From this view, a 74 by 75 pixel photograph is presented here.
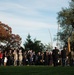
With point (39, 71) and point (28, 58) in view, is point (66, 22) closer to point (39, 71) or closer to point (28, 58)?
point (28, 58)

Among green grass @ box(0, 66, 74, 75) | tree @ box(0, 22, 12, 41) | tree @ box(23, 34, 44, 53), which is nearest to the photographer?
green grass @ box(0, 66, 74, 75)

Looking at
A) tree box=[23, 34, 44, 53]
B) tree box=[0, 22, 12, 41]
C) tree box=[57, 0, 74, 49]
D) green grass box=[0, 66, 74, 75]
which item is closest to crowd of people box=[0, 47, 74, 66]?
green grass box=[0, 66, 74, 75]

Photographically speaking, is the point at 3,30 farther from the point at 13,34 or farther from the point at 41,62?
the point at 41,62

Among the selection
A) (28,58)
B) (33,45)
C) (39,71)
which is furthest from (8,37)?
(39,71)

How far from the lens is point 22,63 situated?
38938mm

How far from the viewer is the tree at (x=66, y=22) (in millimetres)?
68850

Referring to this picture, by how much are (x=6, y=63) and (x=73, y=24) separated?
→ 32247 millimetres

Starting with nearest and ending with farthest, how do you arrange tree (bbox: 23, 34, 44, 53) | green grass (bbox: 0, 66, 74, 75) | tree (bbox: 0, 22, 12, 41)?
green grass (bbox: 0, 66, 74, 75)
tree (bbox: 23, 34, 44, 53)
tree (bbox: 0, 22, 12, 41)

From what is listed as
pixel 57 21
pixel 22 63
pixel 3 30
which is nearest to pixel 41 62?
pixel 22 63

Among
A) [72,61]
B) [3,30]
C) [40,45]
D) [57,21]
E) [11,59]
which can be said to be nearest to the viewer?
[72,61]

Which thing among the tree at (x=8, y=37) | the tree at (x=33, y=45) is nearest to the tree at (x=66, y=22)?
the tree at (x=33, y=45)

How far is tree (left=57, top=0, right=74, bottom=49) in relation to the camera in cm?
6885

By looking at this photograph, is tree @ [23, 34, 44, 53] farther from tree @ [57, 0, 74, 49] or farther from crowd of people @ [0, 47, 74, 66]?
crowd of people @ [0, 47, 74, 66]

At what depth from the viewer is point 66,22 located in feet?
227
